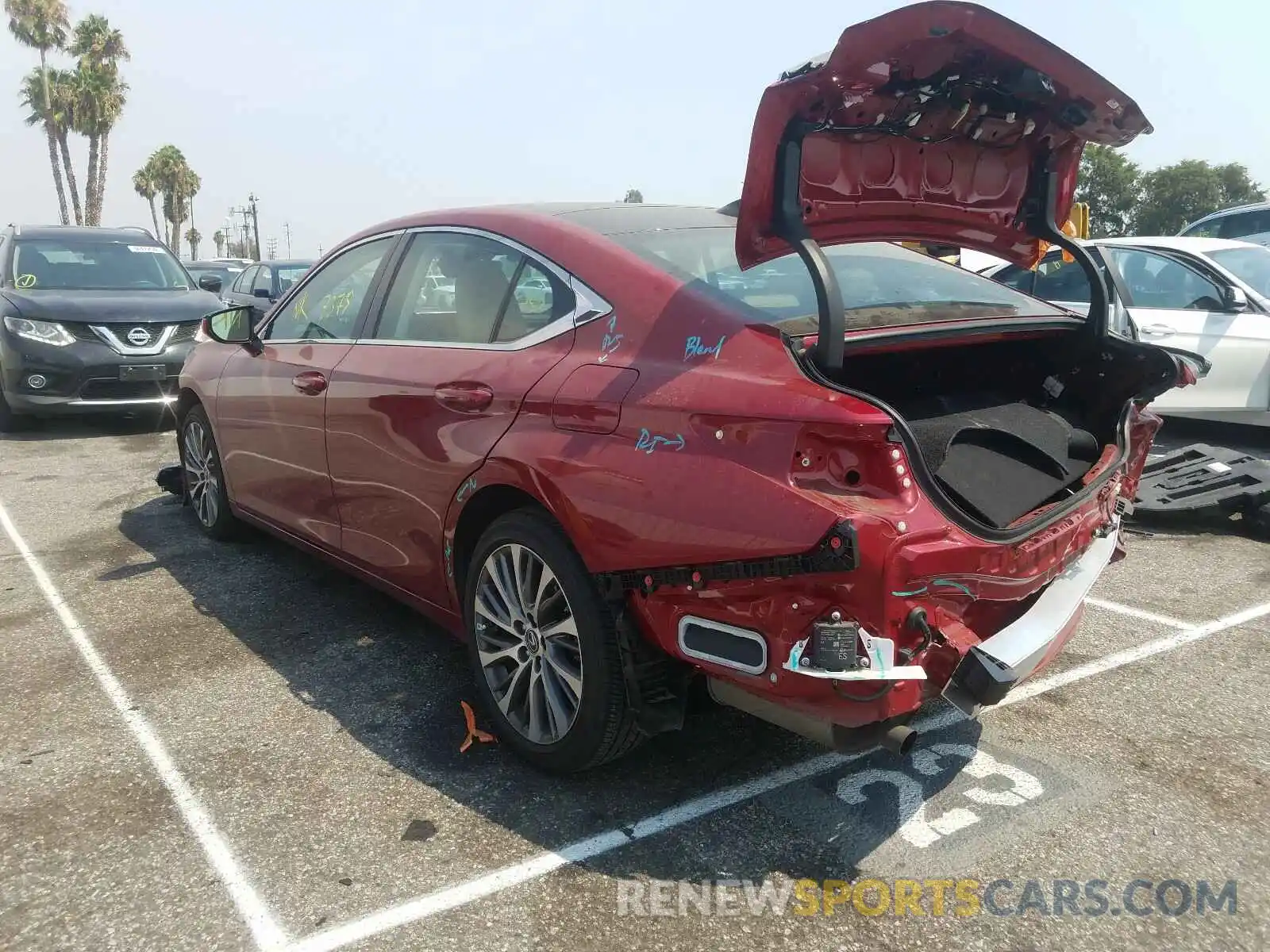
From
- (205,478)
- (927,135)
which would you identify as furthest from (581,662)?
(205,478)

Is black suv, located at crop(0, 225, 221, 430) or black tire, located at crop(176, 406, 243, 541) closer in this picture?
black tire, located at crop(176, 406, 243, 541)

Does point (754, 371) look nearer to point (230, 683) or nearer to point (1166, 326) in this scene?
point (230, 683)

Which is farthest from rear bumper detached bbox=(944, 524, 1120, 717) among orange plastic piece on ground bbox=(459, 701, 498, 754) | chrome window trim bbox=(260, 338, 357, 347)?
chrome window trim bbox=(260, 338, 357, 347)

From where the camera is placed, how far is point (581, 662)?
9.21 feet

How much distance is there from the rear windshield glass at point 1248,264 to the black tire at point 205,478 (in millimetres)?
7017

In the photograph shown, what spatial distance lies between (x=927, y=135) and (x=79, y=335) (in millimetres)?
8112

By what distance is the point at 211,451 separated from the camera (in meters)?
5.30

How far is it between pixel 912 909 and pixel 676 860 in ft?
1.95

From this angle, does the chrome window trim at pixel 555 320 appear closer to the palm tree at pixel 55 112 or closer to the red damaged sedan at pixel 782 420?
the red damaged sedan at pixel 782 420

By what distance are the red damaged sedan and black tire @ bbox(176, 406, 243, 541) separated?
5.36 ft

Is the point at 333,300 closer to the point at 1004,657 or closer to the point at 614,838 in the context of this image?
the point at 614,838

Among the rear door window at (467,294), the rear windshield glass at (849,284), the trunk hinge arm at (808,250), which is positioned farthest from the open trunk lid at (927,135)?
the rear door window at (467,294)

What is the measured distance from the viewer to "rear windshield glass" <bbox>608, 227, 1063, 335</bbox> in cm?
284

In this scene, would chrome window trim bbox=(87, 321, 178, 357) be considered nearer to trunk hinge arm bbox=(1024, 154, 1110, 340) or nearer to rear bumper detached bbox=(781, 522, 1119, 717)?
trunk hinge arm bbox=(1024, 154, 1110, 340)
